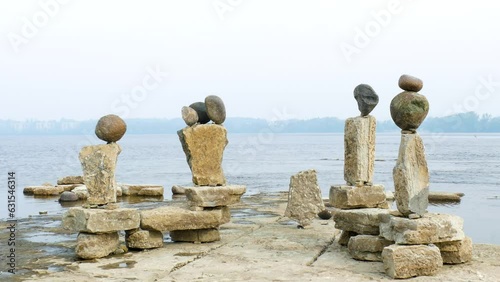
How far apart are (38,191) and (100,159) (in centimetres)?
1863

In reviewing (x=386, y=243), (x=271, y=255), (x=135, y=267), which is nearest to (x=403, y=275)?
(x=386, y=243)

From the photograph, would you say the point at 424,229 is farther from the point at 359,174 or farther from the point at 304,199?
the point at 304,199

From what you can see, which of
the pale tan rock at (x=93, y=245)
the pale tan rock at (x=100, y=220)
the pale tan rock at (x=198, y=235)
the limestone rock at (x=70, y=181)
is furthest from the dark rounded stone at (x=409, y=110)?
the limestone rock at (x=70, y=181)

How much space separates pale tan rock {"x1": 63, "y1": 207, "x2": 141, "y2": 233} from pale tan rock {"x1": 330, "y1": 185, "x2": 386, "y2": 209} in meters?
3.80

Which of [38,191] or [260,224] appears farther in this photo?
[38,191]

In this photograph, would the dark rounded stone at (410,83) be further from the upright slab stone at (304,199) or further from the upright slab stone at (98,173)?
the upright slab stone at (98,173)

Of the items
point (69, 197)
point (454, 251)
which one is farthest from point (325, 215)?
point (69, 197)

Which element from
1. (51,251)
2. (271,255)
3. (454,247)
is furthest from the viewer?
(51,251)

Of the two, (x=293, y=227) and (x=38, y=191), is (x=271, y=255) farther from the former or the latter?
(x=38, y=191)

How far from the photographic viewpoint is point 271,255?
10.8 meters

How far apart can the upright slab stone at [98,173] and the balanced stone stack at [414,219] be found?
16.0ft

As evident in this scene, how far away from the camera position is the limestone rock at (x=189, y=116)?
40.6 ft

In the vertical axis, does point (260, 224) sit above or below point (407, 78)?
below

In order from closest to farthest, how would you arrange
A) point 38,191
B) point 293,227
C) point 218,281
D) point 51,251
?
point 218,281, point 51,251, point 293,227, point 38,191
